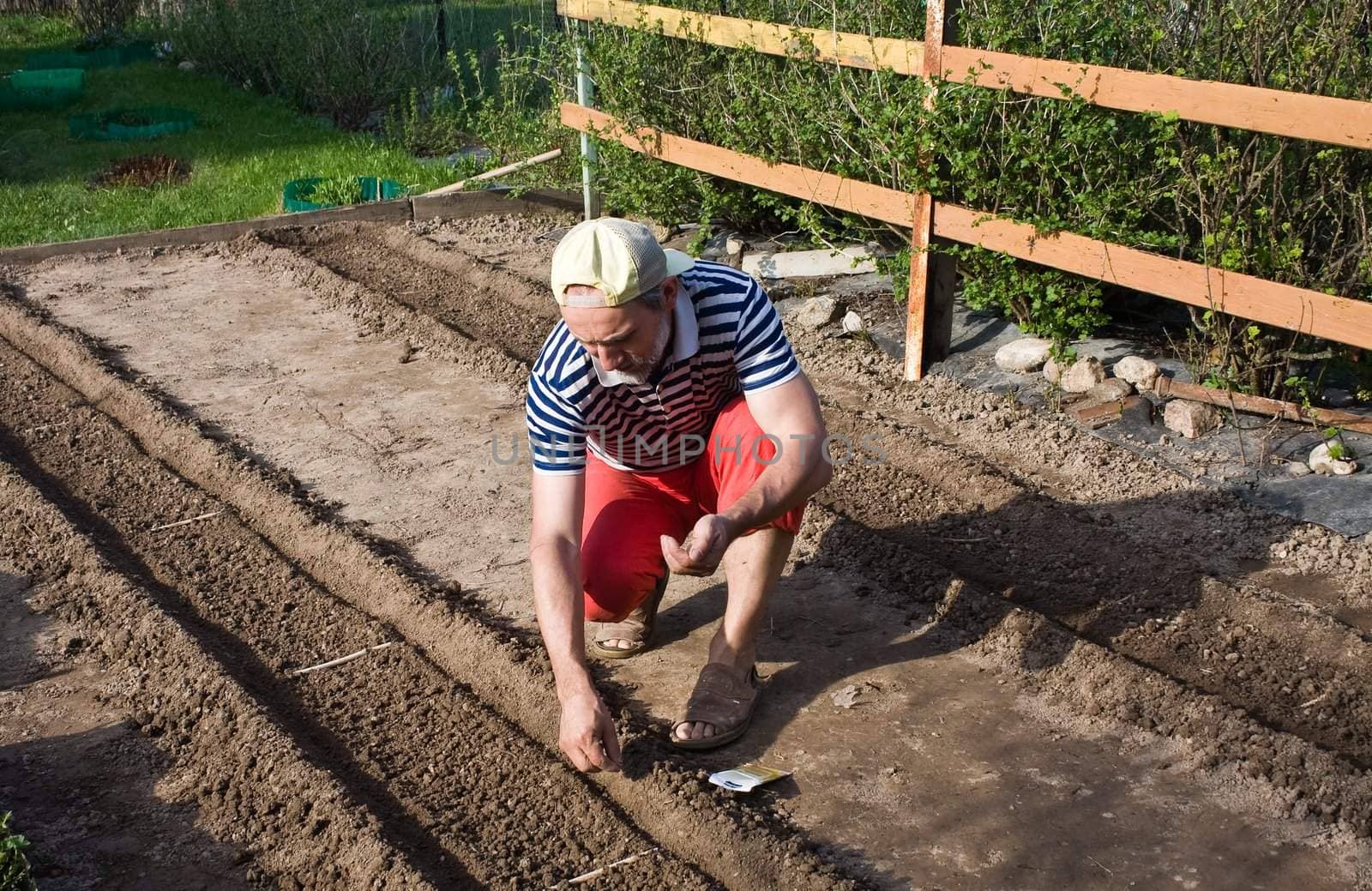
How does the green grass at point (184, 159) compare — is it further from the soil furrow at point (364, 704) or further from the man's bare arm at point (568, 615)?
the man's bare arm at point (568, 615)

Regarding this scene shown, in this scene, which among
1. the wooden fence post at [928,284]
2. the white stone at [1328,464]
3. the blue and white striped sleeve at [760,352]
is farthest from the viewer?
the wooden fence post at [928,284]

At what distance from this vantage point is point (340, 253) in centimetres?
806

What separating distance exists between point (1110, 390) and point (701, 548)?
3039mm

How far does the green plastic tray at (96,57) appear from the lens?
13.9 meters

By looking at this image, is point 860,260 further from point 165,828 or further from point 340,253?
point 165,828

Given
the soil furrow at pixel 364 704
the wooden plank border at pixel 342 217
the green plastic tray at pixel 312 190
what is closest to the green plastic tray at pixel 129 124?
the green plastic tray at pixel 312 190

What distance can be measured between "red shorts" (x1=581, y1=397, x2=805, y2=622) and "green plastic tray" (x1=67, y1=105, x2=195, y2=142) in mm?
8747

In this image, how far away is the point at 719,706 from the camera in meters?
3.38

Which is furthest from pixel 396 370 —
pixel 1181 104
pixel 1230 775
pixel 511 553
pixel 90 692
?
pixel 1230 775

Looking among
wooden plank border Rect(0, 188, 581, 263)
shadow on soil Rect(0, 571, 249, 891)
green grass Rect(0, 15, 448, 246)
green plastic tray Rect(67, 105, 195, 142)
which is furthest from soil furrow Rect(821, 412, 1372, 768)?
green plastic tray Rect(67, 105, 195, 142)

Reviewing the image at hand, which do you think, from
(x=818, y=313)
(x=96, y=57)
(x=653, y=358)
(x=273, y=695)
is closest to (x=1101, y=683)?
(x=653, y=358)

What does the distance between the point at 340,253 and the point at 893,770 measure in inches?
229

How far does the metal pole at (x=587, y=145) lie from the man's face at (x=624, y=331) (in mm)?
5018

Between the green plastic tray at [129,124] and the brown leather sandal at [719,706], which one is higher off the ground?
the green plastic tray at [129,124]
